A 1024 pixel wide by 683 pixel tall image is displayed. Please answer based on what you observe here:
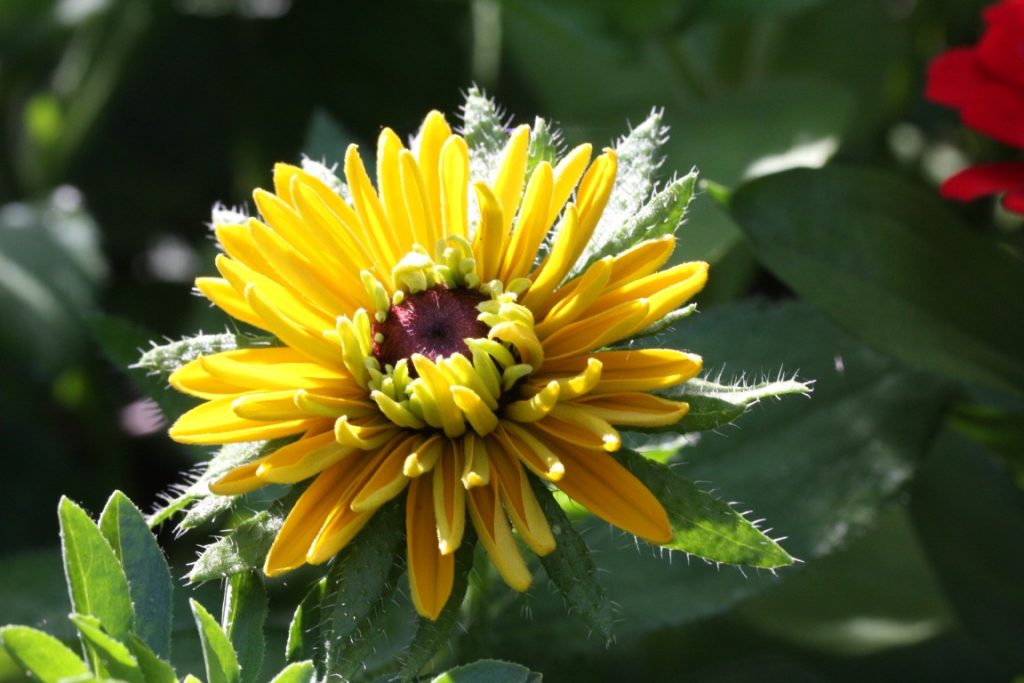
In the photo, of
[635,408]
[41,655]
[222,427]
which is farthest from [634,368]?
[41,655]

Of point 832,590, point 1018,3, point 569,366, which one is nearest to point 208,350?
point 569,366

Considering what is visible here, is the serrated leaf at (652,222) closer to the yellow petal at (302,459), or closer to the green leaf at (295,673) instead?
the yellow petal at (302,459)

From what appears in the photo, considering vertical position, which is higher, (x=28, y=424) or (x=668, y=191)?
(x=28, y=424)

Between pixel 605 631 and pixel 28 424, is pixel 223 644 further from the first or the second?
pixel 28 424

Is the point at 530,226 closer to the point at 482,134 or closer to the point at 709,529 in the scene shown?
the point at 482,134

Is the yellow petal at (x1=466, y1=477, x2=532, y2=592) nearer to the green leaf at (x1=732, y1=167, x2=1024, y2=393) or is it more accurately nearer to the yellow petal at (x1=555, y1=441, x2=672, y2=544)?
the yellow petal at (x1=555, y1=441, x2=672, y2=544)

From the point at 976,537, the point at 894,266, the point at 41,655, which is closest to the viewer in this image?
the point at 41,655

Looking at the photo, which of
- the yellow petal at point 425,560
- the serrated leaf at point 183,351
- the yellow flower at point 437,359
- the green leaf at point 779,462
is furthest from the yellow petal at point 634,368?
the green leaf at point 779,462
